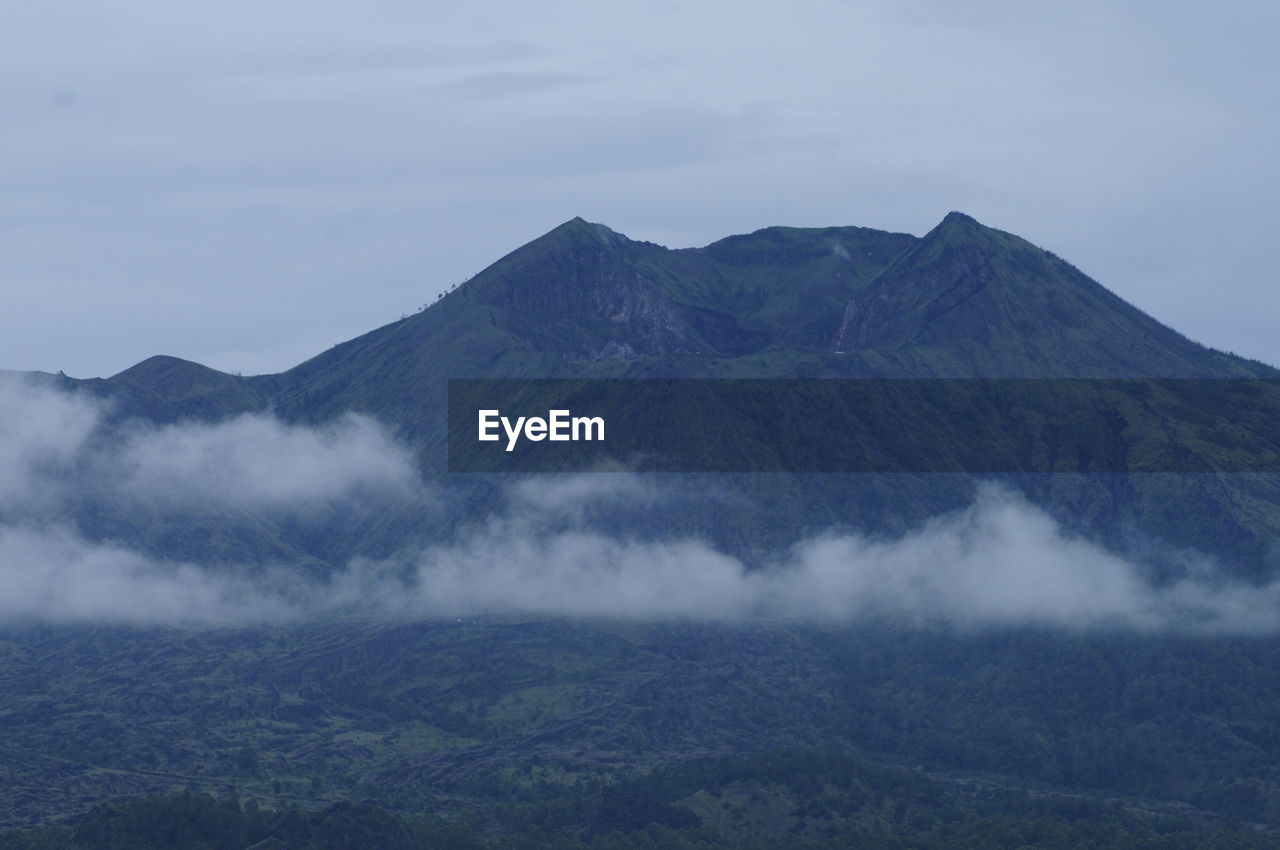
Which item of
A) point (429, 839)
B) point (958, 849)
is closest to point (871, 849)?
point (958, 849)

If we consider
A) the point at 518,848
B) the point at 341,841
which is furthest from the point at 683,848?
the point at 341,841

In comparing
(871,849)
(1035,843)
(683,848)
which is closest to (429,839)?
(683,848)

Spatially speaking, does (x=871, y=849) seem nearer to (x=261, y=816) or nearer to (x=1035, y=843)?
(x=1035, y=843)

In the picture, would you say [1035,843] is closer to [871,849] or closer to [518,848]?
[871,849]

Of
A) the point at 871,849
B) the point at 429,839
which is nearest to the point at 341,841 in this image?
the point at 429,839

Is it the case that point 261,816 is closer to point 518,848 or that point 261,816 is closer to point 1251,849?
point 518,848

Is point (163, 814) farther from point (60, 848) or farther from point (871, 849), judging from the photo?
point (871, 849)
